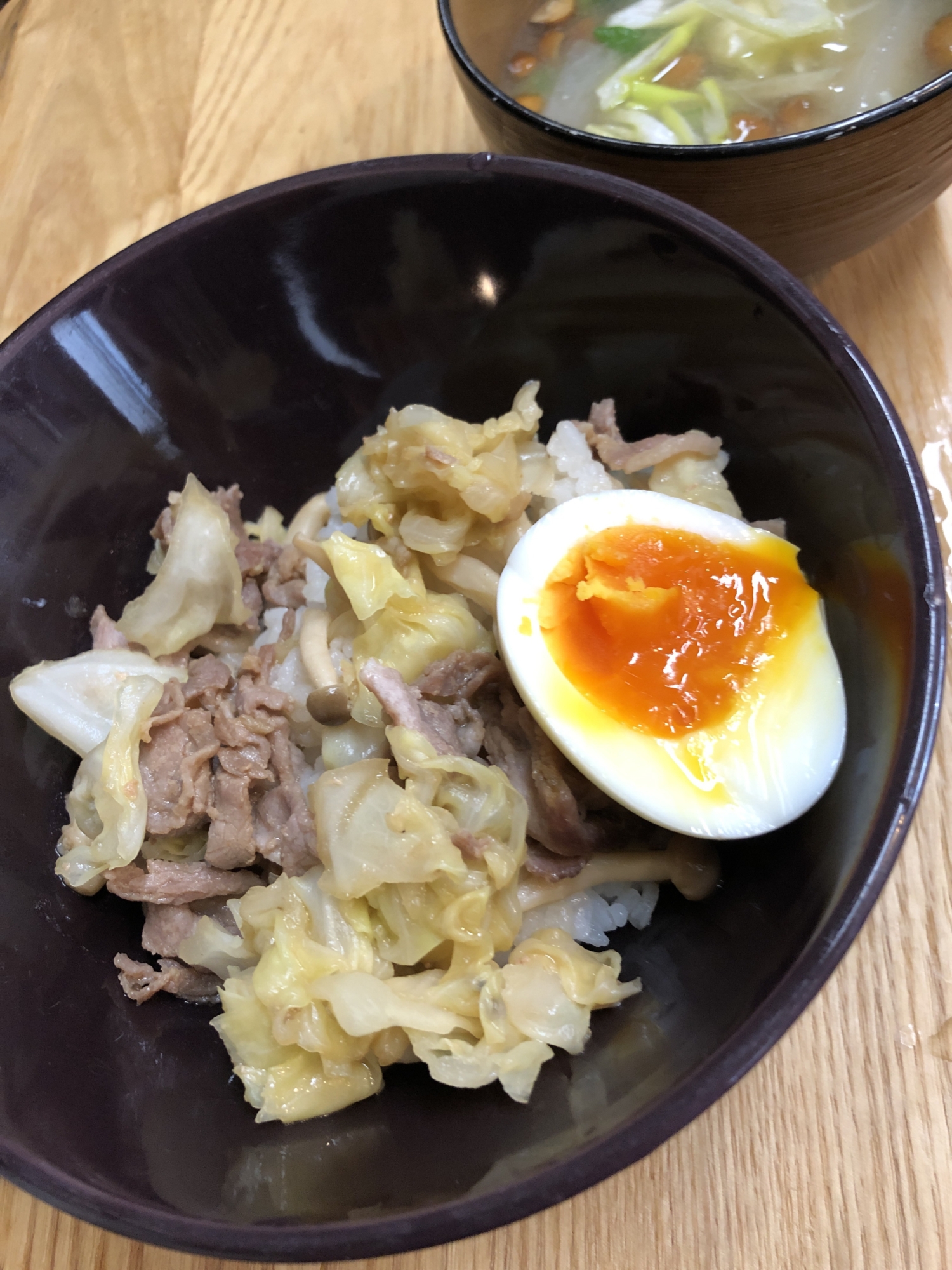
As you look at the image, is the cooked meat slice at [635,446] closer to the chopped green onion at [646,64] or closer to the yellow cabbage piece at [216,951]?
the chopped green onion at [646,64]

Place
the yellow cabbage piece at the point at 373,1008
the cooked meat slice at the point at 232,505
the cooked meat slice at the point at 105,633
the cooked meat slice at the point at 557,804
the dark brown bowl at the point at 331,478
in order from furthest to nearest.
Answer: the cooked meat slice at the point at 232,505 → the cooked meat slice at the point at 105,633 → the cooked meat slice at the point at 557,804 → the yellow cabbage piece at the point at 373,1008 → the dark brown bowl at the point at 331,478

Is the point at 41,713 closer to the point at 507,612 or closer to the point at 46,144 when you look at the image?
the point at 507,612

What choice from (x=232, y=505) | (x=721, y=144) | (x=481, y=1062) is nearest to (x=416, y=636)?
(x=232, y=505)

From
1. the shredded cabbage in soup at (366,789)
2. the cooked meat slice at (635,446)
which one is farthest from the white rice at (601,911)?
the cooked meat slice at (635,446)

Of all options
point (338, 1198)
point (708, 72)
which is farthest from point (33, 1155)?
point (708, 72)

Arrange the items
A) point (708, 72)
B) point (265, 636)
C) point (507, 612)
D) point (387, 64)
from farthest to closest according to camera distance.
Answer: point (387, 64)
point (708, 72)
point (265, 636)
point (507, 612)

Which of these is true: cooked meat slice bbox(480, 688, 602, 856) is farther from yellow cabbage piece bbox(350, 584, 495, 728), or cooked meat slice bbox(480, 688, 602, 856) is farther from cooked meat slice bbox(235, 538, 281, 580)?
cooked meat slice bbox(235, 538, 281, 580)
